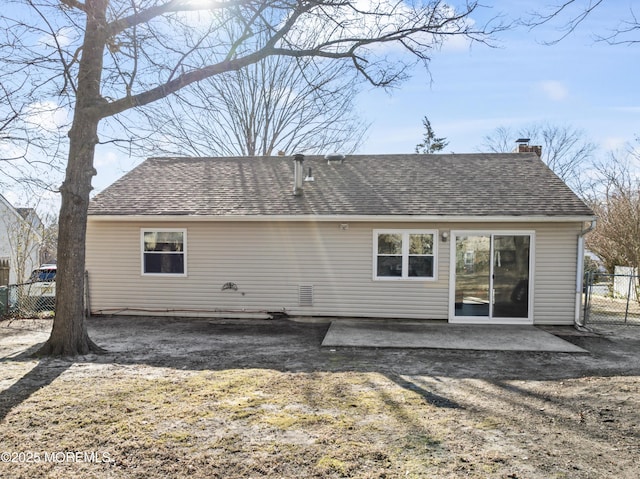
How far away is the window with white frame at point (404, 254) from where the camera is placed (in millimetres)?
9844

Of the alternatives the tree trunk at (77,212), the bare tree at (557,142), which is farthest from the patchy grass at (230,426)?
the bare tree at (557,142)

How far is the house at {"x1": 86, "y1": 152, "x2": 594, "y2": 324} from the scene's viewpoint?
31.2ft

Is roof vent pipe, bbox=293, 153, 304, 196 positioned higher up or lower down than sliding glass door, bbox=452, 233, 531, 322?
higher up

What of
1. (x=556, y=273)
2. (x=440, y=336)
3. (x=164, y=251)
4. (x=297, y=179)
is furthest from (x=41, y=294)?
(x=556, y=273)

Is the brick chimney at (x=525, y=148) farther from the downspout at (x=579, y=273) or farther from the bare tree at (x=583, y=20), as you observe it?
the bare tree at (x=583, y=20)

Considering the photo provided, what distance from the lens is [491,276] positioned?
9531mm

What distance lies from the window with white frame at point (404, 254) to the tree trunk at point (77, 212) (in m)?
6.05

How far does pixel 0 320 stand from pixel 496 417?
10.9 metres

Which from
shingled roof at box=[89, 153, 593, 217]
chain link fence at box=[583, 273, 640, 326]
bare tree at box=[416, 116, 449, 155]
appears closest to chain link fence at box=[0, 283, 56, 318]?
shingled roof at box=[89, 153, 593, 217]

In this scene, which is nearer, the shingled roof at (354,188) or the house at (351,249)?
the house at (351,249)

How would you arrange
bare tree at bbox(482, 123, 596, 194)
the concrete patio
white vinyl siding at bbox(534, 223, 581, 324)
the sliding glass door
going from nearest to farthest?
the concrete patio → white vinyl siding at bbox(534, 223, 581, 324) → the sliding glass door → bare tree at bbox(482, 123, 596, 194)

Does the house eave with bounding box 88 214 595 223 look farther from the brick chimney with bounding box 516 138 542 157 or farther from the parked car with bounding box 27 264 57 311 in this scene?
the brick chimney with bounding box 516 138 542 157

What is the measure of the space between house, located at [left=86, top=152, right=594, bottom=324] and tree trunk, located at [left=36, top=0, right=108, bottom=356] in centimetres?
350

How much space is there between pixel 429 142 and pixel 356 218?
25.2 m
